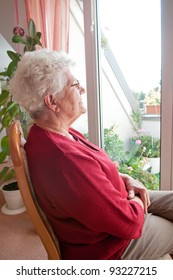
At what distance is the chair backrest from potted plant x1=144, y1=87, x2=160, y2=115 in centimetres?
95

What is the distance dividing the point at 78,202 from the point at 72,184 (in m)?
0.06

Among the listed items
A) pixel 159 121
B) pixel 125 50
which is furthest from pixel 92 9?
pixel 159 121

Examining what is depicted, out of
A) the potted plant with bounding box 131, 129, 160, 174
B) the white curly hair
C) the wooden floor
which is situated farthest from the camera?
the potted plant with bounding box 131, 129, 160, 174

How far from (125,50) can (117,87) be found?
266 millimetres

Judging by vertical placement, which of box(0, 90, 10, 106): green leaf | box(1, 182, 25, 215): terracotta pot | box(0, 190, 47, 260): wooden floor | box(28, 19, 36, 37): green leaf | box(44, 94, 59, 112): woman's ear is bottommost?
box(0, 190, 47, 260): wooden floor

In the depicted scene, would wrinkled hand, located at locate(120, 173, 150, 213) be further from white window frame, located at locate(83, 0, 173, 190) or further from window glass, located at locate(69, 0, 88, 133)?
window glass, located at locate(69, 0, 88, 133)

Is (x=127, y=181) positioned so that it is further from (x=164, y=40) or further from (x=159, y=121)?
(x=164, y=40)

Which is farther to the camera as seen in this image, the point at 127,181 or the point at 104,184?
the point at 127,181

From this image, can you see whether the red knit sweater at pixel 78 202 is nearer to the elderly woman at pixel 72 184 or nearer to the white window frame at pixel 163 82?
the elderly woman at pixel 72 184

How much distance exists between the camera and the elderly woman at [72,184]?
611 millimetres

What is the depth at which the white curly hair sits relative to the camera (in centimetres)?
73

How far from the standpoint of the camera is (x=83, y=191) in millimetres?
602

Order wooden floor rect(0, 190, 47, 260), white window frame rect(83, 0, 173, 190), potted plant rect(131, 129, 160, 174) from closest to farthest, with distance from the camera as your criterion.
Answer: white window frame rect(83, 0, 173, 190), wooden floor rect(0, 190, 47, 260), potted plant rect(131, 129, 160, 174)

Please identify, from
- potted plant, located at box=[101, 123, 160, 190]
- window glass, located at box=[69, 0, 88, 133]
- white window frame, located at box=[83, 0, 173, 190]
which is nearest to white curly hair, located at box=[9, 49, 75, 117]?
white window frame, located at box=[83, 0, 173, 190]
